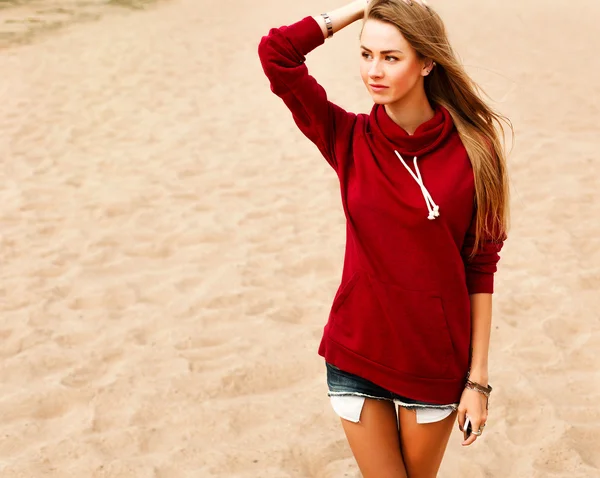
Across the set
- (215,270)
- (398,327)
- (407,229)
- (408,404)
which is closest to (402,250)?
(407,229)

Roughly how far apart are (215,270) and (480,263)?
3.20 meters

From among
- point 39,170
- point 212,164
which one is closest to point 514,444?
point 212,164

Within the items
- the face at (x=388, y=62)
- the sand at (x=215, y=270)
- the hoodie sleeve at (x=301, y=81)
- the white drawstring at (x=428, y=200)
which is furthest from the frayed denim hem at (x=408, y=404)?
the sand at (x=215, y=270)

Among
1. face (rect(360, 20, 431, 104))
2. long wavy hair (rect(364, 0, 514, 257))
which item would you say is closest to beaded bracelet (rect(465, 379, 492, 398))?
long wavy hair (rect(364, 0, 514, 257))

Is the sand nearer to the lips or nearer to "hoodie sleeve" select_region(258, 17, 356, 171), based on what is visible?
"hoodie sleeve" select_region(258, 17, 356, 171)

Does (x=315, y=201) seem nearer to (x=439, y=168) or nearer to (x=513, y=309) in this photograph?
(x=513, y=309)

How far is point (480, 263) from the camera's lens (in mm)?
2004

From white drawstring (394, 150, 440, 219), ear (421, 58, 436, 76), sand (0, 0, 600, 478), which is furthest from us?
sand (0, 0, 600, 478)

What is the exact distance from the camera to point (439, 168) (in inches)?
75.9

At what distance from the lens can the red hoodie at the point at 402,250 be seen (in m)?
1.91

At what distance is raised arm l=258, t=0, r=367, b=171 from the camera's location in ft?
6.65

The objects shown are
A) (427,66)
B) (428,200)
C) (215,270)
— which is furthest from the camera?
(215,270)

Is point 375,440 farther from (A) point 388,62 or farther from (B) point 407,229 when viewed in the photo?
(A) point 388,62

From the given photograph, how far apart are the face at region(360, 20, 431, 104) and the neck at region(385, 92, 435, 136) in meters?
0.05
